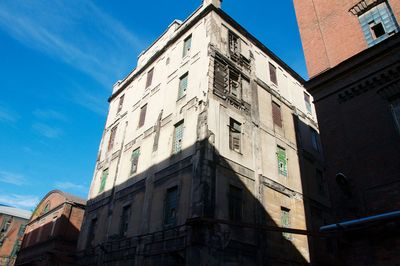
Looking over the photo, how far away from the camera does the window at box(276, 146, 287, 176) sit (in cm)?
1675

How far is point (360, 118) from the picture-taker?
9430mm

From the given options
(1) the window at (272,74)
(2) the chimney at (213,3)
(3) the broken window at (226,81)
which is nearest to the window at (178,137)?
(3) the broken window at (226,81)

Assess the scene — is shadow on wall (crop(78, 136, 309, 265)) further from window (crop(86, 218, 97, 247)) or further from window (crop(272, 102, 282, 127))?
window (crop(272, 102, 282, 127))

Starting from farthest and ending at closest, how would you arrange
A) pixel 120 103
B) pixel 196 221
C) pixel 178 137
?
1. pixel 120 103
2. pixel 178 137
3. pixel 196 221

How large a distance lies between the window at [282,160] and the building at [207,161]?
95mm

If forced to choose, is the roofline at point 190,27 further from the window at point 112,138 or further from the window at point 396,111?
the window at point 396,111

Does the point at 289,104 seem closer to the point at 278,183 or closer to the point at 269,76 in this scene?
the point at 269,76

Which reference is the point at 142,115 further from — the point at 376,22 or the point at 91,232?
the point at 376,22

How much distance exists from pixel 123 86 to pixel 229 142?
13056 mm

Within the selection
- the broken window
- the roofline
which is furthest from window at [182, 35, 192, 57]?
the broken window

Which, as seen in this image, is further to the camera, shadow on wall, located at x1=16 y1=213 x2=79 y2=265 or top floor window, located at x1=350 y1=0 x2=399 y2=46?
shadow on wall, located at x1=16 y1=213 x2=79 y2=265

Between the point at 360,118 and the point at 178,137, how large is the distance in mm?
8254

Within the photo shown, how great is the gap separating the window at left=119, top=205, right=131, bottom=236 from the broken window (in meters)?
7.66

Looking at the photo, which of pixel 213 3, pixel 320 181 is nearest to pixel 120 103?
pixel 213 3
